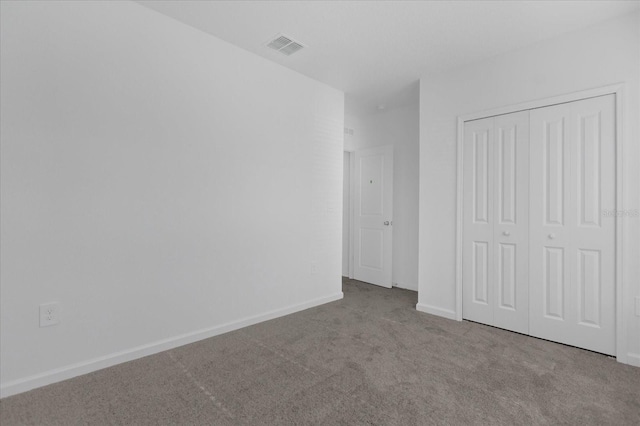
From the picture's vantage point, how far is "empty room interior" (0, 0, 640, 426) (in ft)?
6.21

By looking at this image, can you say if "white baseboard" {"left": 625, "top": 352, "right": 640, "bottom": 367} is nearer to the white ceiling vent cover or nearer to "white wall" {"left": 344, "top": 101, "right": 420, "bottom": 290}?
"white wall" {"left": 344, "top": 101, "right": 420, "bottom": 290}

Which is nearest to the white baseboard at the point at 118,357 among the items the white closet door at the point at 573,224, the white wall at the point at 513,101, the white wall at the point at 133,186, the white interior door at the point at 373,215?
the white wall at the point at 133,186

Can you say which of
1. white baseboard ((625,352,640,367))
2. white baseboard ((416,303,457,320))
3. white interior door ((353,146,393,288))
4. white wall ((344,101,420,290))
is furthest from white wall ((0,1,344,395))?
white baseboard ((625,352,640,367))

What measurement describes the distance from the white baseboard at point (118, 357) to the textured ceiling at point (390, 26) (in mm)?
2609

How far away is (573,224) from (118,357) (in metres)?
3.73

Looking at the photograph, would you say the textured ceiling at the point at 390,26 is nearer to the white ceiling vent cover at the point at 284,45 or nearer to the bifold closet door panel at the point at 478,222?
the white ceiling vent cover at the point at 284,45

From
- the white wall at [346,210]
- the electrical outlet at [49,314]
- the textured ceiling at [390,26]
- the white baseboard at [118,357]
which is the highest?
the textured ceiling at [390,26]

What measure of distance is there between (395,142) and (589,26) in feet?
8.08

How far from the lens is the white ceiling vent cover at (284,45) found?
9.20ft

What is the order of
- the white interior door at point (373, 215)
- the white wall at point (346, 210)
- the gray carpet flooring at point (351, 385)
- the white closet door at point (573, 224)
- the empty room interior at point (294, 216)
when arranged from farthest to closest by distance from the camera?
the white wall at point (346, 210)
the white interior door at point (373, 215)
the white closet door at point (573, 224)
the empty room interior at point (294, 216)
the gray carpet flooring at point (351, 385)

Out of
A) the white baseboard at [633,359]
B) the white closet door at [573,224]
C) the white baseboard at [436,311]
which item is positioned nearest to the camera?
the white baseboard at [633,359]

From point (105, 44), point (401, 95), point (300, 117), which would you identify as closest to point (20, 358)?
point (105, 44)

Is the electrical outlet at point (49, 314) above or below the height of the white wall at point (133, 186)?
below

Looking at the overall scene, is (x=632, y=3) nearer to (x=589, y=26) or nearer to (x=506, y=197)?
(x=589, y=26)
